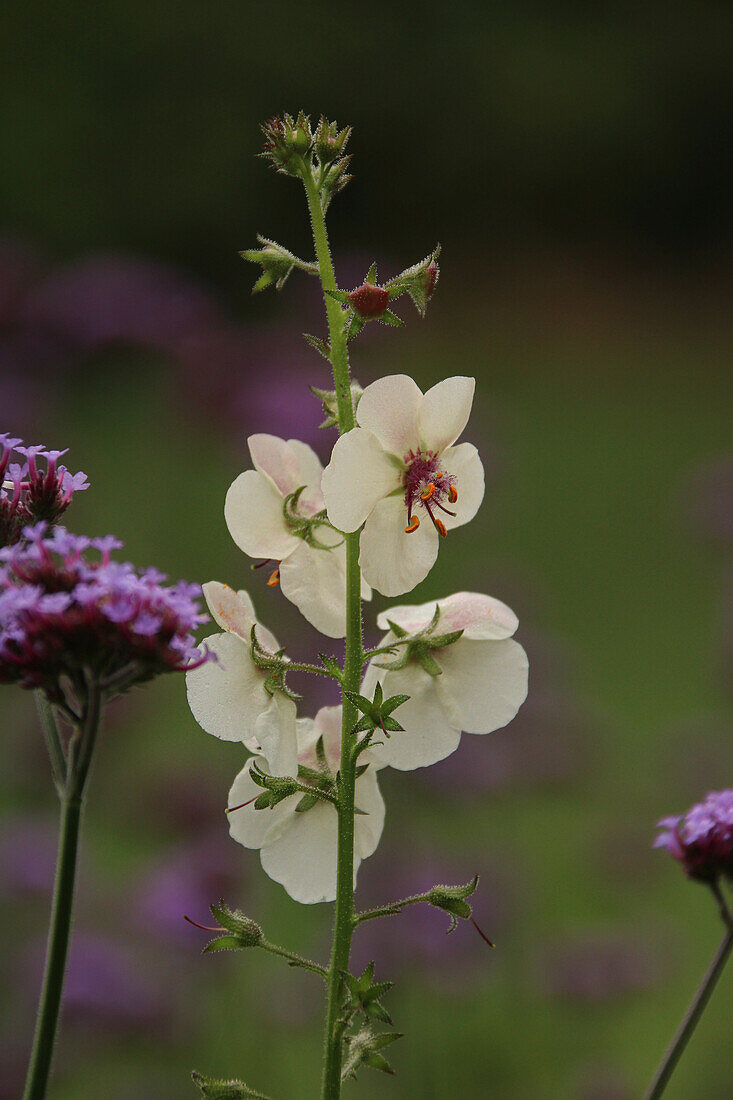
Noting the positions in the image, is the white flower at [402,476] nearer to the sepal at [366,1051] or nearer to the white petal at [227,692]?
the white petal at [227,692]

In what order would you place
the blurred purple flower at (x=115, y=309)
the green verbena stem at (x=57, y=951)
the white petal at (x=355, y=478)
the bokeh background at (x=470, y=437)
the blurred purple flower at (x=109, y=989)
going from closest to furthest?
the green verbena stem at (x=57, y=951)
the white petal at (x=355, y=478)
the blurred purple flower at (x=109, y=989)
the bokeh background at (x=470, y=437)
the blurred purple flower at (x=115, y=309)

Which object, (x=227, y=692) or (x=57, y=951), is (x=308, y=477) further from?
(x=57, y=951)

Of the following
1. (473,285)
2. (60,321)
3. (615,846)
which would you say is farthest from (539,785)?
(473,285)

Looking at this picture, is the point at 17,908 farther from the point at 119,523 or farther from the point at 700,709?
the point at 119,523

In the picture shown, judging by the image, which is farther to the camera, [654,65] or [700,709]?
[654,65]

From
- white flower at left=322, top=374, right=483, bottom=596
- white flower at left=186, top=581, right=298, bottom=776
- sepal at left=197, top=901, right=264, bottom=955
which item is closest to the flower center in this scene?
white flower at left=322, top=374, right=483, bottom=596

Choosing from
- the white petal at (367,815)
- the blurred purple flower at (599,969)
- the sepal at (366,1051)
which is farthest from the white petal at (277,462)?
the blurred purple flower at (599,969)
